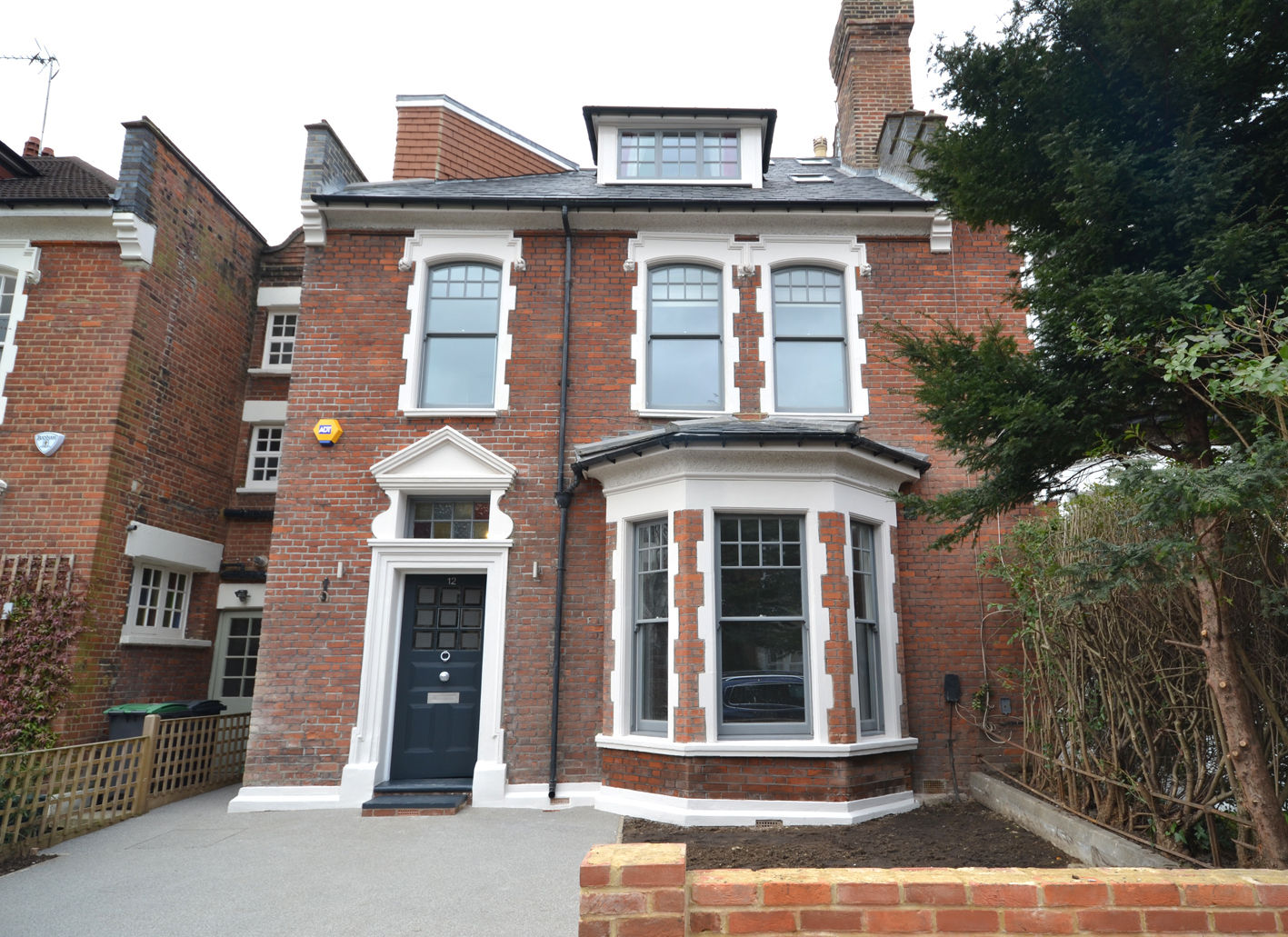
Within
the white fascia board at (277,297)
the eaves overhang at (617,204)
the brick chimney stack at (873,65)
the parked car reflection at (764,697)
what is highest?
the brick chimney stack at (873,65)

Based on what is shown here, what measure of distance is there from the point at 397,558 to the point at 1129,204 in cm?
766

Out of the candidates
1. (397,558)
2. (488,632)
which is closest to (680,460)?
(488,632)

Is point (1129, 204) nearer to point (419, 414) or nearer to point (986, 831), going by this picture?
point (986, 831)

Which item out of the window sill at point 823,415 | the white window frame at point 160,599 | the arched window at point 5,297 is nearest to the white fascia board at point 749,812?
the window sill at point 823,415

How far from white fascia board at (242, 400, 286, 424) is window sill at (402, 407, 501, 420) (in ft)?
12.5

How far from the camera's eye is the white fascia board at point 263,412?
40.4 ft

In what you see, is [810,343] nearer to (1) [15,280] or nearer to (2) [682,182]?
(2) [682,182]

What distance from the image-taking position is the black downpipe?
874cm

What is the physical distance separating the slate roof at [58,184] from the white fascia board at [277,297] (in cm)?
236

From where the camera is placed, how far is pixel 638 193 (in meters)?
10.9

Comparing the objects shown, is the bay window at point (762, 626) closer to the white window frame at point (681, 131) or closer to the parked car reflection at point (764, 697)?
the parked car reflection at point (764, 697)

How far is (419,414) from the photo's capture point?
9617mm

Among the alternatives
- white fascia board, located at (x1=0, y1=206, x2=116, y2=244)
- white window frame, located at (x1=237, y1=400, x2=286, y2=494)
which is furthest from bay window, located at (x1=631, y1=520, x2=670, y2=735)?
white fascia board, located at (x1=0, y1=206, x2=116, y2=244)

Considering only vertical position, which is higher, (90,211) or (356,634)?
(90,211)
